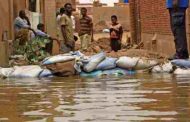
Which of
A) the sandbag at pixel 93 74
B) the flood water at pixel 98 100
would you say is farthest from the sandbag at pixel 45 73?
the flood water at pixel 98 100

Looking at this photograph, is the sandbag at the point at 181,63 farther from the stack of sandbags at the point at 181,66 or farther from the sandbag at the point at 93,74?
the sandbag at the point at 93,74

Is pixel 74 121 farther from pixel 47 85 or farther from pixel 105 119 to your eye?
pixel 47 85

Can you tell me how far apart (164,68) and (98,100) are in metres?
3.89

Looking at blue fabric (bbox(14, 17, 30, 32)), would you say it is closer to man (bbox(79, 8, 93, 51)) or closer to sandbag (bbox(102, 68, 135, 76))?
man (bbox(79, 8, 93, 51))

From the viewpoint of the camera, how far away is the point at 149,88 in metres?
7.63

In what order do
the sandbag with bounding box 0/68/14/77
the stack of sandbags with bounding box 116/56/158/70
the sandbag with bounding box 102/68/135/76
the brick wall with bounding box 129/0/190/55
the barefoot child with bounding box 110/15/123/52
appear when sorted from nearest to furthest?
the sandbag with bounding box 102/68/135/76 < the stack of sandbags with bounding box 116/56/158/70 < the sandbag with bounding box 0/68/14/77 < the brick wall with bounding box 129/0/190/55 < the barefoot child with bounding box 110/15/123/52

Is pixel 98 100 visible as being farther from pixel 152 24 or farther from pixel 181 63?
pixel 152 24

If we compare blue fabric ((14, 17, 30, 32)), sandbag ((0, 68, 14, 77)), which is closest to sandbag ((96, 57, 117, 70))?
sandbag ((0, 68, 14, 77))

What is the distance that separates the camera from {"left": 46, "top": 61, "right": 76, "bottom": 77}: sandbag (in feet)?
33.4

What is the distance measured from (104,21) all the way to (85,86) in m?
30.2

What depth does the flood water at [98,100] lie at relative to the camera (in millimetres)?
5293

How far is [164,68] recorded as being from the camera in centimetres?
1020

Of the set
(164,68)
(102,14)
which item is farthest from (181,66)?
(102,14)

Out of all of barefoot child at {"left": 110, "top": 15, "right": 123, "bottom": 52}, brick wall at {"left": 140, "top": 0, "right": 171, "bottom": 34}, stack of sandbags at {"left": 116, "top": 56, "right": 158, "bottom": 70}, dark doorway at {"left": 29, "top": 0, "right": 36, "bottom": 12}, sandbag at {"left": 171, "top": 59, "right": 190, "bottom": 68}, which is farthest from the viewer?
dark doorway at {"left": 29, "top": 0, "right": 36, "bottom": 12}
